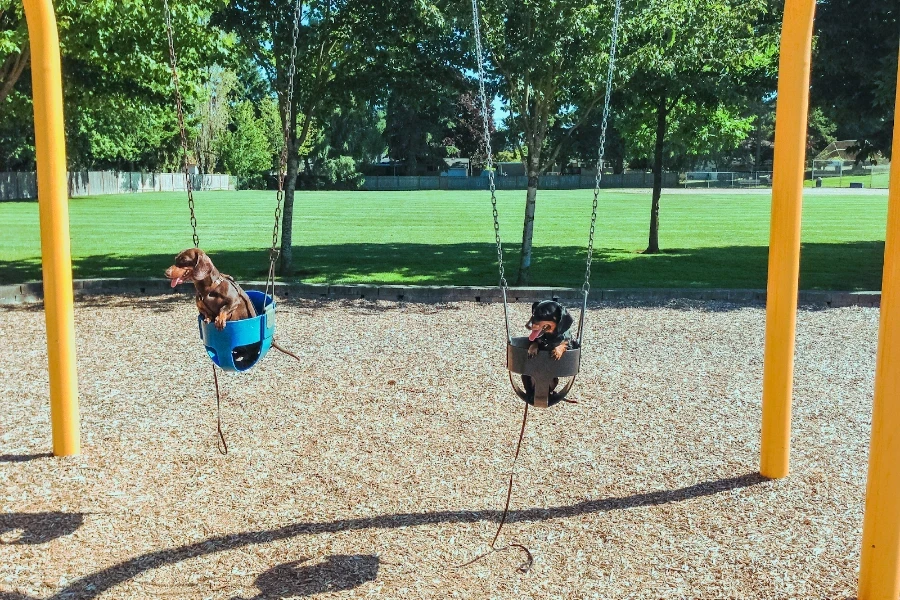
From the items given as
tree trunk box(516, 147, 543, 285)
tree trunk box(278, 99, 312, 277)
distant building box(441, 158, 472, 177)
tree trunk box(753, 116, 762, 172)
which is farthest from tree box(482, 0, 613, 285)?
tree trunk box(753, 116, 762, 172)

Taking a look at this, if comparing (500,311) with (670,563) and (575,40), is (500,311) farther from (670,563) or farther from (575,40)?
(670,563)

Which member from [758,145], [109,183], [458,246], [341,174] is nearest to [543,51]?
[458,246]

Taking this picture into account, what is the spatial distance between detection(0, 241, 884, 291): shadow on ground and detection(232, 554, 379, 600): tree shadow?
1017cm

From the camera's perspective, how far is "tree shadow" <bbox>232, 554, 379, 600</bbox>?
13.4 ft

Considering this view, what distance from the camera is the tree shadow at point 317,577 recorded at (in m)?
4.09

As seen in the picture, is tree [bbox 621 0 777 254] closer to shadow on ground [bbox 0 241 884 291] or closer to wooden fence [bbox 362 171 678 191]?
shadow on ground [bbox 0 241 884 291]

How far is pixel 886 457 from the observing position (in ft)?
12.7

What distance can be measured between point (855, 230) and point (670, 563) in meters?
24.4

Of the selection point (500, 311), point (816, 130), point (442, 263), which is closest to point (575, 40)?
point (500, 311)

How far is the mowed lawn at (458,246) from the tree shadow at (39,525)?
9.75 meters

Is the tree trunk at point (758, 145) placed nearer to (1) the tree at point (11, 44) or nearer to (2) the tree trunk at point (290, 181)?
(2) the tree trunk at point (290, 181)

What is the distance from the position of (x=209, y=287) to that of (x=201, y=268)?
121 millimetres

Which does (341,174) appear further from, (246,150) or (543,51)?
(543,51)

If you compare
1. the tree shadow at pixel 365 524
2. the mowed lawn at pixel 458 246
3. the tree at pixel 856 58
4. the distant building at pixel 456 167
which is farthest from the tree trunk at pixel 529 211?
the distant building at pixel 456 167
